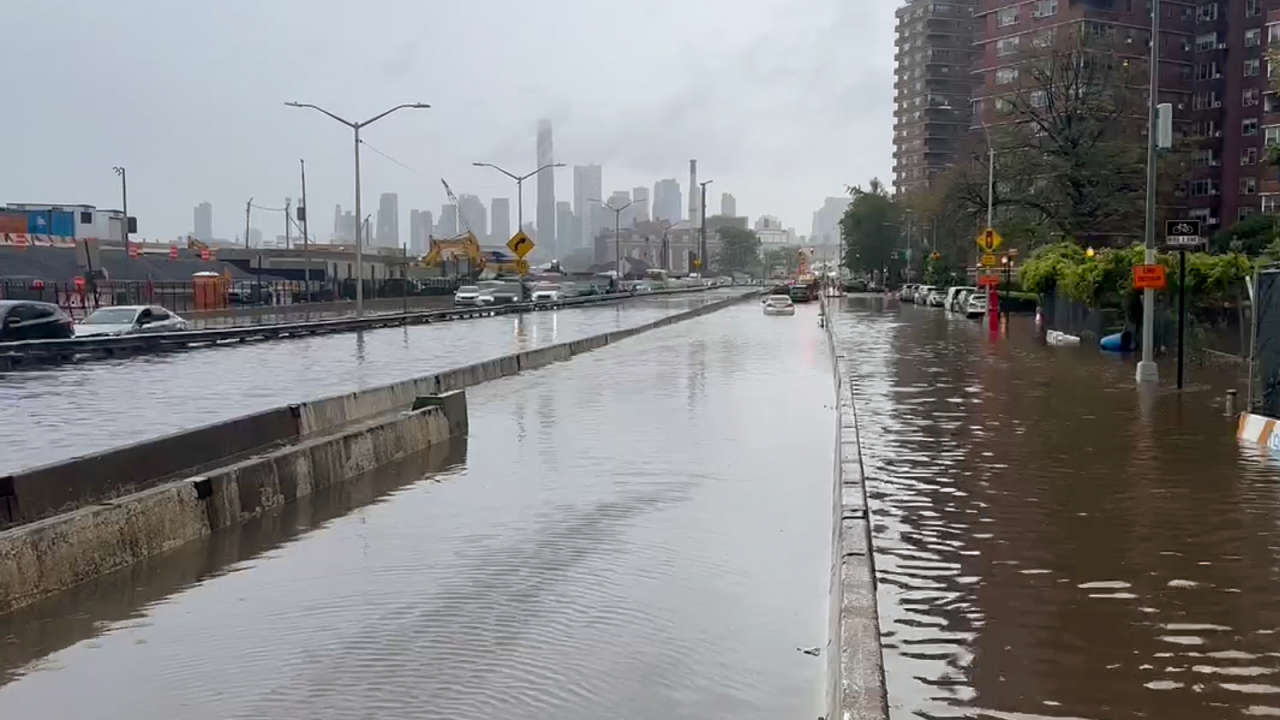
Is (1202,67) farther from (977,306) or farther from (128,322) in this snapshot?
(128,322)

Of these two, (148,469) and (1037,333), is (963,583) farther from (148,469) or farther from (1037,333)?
(1037,333)

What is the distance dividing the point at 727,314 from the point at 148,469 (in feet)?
197

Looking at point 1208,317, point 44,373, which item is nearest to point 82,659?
point 44,373

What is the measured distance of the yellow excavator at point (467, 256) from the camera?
132625 mm

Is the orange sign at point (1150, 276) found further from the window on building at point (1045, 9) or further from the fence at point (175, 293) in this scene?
the window on building at point (1045, 9)

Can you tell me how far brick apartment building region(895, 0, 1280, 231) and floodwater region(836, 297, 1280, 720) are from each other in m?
92.2

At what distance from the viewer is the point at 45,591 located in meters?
9.65

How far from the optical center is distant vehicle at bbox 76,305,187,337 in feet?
124

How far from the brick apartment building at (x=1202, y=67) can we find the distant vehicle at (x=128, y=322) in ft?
258

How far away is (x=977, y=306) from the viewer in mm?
59781

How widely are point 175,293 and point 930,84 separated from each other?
4854 inches

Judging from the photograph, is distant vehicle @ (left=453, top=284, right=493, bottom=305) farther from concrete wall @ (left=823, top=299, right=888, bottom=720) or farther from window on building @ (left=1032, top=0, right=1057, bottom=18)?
concrete wall @ (left=823, top=299, right=888, bottom=720)

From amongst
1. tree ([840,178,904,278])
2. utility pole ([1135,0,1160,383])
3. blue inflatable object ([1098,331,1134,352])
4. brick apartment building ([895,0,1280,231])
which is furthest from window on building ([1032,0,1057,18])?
utility pole ([1135,0,1160,383])

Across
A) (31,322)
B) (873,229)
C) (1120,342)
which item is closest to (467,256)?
(873,229)
